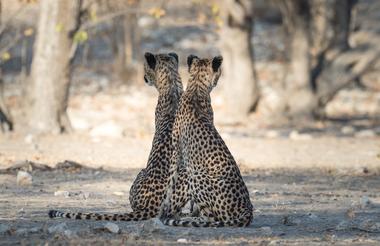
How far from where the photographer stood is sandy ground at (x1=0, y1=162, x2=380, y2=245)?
23.4 ft

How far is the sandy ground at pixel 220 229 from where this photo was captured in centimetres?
713

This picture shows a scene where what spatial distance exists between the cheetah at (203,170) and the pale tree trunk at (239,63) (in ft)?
39.1

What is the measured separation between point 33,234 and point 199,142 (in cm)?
163

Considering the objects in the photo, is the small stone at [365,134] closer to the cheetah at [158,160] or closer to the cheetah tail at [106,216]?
the cheetah at [158,160]

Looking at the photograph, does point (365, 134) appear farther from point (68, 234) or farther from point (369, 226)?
point (68, 234)

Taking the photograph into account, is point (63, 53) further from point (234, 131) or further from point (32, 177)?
point (32, 177)

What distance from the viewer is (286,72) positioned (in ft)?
68.8

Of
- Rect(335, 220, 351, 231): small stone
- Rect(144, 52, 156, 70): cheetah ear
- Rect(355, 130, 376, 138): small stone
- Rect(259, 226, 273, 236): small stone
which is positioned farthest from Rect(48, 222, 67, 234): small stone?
Rect(355, 130, 376, 138): small stone

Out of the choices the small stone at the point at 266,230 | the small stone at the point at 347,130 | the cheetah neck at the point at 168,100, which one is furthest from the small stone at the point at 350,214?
the small stone at the point at 347,130

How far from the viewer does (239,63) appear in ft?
67.5

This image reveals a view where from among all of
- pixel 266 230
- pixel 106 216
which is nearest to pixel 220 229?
pixel 266 230

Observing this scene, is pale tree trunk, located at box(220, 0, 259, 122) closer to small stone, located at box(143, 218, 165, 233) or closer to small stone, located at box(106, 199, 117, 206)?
small stone, located at box(106, 199, 117, 206)

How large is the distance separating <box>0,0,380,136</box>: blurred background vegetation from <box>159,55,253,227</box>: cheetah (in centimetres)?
726

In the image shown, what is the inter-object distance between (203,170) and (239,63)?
12.8 meters
